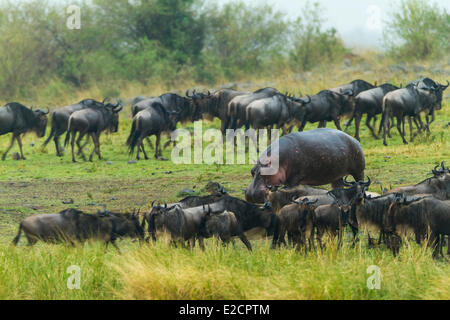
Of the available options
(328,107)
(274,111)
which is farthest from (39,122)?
(328,107)

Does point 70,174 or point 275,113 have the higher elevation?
point 275,113

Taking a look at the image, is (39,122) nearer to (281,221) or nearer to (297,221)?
(281,221)

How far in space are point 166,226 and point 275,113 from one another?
9045mm

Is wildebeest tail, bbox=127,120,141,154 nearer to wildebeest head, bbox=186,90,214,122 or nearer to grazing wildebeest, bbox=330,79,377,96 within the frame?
wildebeest head, bbox=186,90,214,122

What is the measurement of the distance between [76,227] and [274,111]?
9.01m

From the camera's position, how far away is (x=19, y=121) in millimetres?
16578

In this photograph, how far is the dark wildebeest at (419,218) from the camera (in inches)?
265

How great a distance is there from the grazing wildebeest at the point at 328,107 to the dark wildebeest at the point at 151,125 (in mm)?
2984

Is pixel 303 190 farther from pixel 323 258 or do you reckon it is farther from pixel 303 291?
pixel 303 291

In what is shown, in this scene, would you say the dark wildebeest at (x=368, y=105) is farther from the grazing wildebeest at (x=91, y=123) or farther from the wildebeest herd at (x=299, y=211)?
the wildebeest herd at (x=299, y=211)

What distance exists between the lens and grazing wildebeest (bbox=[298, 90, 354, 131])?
1616 centimetres

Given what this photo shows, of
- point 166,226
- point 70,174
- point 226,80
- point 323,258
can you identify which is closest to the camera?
point 323,258

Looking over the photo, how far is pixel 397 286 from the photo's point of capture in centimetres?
572
